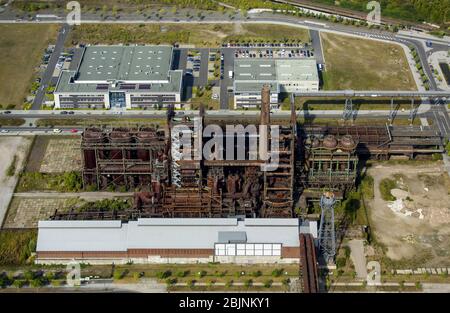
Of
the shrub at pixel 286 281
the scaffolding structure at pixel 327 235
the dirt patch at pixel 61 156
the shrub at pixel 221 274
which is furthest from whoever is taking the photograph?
the dirt patch at pixel 61 156

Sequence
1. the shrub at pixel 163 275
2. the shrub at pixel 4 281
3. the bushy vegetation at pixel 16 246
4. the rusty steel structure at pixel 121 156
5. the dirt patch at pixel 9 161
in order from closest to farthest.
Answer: the shrub at pixel 4 281 < the shrub at pixel 163 275 < the bushy vegetation at pixel 16 246 < the rusty steel structure at pixel 121 156 < the dirt patch at pixel 9 161

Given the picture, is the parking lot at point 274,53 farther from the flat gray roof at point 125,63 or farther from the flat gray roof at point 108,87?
the flat gray roof at point 108,87

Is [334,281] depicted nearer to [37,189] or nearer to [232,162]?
[232,162]

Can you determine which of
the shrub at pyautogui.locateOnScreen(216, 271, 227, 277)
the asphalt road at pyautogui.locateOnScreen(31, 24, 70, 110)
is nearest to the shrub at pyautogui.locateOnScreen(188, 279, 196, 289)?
the shrub at pyautogui.locateOnScreen(216, 271, 227, 277)

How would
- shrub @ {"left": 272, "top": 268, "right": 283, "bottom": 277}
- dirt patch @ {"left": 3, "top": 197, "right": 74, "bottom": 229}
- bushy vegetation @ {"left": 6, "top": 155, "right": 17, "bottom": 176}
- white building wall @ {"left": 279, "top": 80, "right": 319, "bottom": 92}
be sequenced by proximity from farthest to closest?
white building wall @ {"left": 279, "top": 80, "right": 319, "bottom": 92}
bushy vegetation @ {"left": 6, "top": 155, "right": 17, "bottom": 176}
dirt patch @ {"left": 3, "top": 197, "right": 74, "bottom": 229}
shrub @ {"left": 272, "top": 268, "right": 283, "bottom": 277}

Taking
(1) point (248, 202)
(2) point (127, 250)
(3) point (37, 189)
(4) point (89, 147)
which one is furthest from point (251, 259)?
(3) point (37, 189)

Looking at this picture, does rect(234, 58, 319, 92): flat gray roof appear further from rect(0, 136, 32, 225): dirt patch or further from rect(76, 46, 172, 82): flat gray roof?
rect(0, 136, 32, 225): dirt patch

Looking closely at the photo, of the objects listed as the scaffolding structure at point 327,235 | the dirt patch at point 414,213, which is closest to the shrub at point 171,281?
the scaffolding structure at point 327,235

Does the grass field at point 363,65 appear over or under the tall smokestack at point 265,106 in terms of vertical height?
under
